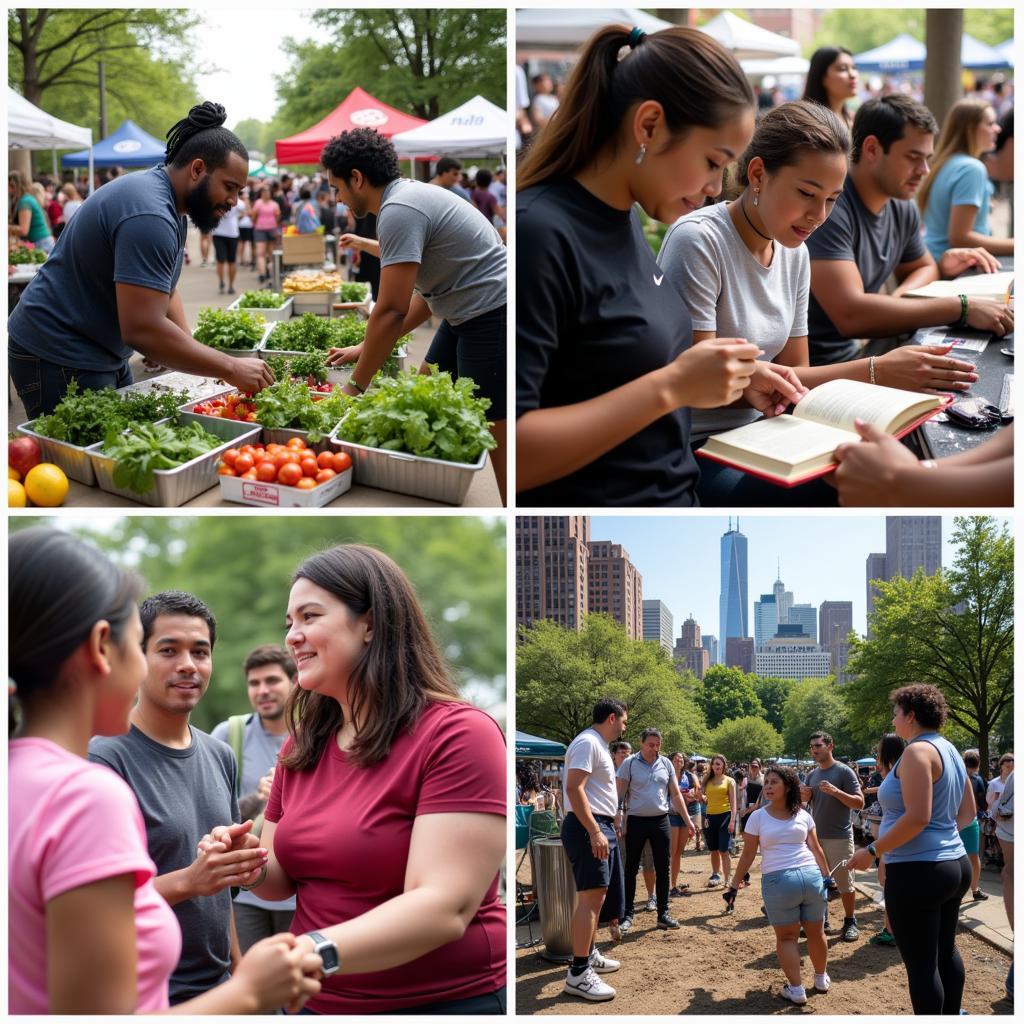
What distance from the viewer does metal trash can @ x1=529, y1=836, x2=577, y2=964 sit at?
2832 millimetres

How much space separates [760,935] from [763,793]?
41 cm

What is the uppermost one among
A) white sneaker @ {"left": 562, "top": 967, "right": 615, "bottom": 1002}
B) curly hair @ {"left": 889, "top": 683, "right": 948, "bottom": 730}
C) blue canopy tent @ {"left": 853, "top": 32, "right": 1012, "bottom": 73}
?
blue canopy tent @ {"left": 853, "top": 32, "right": 1012, "bottom": 73}

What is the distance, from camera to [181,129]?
346cm

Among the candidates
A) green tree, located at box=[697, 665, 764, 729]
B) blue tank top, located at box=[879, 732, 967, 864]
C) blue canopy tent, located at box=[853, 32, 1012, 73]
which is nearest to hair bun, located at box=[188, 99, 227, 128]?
green tree, located at box=[697, 665, 764, 729]

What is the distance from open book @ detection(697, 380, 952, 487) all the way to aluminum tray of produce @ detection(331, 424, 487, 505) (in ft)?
2.32

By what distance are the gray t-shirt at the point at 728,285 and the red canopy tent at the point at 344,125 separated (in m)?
10.7

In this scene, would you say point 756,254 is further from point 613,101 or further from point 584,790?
point 584,790

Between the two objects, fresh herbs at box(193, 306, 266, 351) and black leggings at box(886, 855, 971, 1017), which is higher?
fresh herbs at box(193, 306, 266, 351)

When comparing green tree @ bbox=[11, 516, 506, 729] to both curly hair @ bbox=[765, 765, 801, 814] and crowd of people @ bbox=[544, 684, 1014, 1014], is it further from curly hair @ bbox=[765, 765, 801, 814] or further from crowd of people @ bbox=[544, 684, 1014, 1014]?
curly hair @ bbox=[765, 765, 801, 814]

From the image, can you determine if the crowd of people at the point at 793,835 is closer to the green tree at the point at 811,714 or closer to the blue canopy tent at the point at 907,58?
the green tree at the point at 811,714

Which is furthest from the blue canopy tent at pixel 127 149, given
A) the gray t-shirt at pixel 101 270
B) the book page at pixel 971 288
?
the book page at pixel 971 288

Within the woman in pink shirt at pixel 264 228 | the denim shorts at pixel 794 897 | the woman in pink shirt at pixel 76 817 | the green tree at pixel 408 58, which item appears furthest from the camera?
the green tree at pixel 408 58

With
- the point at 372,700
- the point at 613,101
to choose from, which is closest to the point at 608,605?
the point at 372,700

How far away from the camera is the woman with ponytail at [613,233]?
212cm
